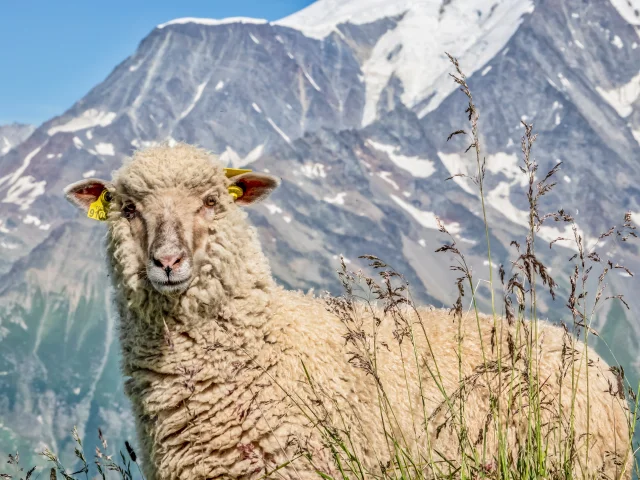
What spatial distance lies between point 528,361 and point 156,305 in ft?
10.7

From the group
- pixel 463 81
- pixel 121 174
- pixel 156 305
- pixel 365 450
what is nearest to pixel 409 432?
pixel 365 450

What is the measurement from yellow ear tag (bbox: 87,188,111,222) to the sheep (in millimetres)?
11

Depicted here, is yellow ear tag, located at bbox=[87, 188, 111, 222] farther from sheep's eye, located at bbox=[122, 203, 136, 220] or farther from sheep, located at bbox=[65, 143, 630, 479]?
sheep's eye, located at bbox=[122, 203, 136, 220]

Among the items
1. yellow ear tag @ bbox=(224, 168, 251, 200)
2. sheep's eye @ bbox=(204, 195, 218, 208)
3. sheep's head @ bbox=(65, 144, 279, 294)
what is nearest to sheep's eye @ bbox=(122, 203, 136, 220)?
sheep's head @ bbox=(65, 144, 279, 294)

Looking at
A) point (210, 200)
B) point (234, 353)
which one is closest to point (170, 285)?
point (234, 353)

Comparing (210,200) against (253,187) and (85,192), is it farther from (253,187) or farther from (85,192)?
(85,192)

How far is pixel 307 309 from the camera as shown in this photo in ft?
20.9

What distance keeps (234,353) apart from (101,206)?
210 centimetres

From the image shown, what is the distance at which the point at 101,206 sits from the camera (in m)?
6.69

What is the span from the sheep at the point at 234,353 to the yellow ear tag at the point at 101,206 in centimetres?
1

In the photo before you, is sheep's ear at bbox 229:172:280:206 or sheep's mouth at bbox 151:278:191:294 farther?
sheep's ear at bbox 229:172:280:206

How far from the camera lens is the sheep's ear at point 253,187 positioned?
6.72m

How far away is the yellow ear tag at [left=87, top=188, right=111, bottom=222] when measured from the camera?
21.8ft

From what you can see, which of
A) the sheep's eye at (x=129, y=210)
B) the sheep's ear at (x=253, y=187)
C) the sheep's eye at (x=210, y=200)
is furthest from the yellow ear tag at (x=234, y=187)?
the sheep's eye at (x=129, y=210)
